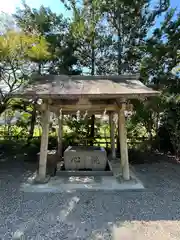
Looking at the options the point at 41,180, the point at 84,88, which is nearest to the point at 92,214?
the point at 41,180

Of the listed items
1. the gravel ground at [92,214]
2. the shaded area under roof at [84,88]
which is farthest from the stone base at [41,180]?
the shaded area under roof at [84,88]

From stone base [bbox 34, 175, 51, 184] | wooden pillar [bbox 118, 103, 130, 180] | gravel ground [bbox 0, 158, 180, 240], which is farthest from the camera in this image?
wooden pillar [bbox 118, 103, 130, 180]

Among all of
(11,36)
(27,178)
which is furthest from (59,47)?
(27,178)

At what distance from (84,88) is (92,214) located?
10.2 ft

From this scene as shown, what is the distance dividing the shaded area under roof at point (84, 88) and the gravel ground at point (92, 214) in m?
2.42

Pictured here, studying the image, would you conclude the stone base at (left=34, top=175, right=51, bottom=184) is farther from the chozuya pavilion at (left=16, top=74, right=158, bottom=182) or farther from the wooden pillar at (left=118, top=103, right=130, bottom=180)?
the wooden pillar at (left=118, top=103, right=130, bottom=180)

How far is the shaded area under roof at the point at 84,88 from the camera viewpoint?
4621 millimetres

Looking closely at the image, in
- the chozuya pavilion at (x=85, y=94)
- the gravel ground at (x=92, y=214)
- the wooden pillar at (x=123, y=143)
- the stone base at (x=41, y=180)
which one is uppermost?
the chozuya pavilion at (x=85, y=94)

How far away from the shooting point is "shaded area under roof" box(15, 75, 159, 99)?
462 cm

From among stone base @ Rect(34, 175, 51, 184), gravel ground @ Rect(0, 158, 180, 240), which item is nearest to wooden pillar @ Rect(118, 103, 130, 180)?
gravel ground @ Rect(0, 158, 180, 240)

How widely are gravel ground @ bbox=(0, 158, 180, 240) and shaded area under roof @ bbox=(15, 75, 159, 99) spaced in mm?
2418

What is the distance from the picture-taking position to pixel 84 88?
5.23 m

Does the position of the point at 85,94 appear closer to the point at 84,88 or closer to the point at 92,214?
the point at 84,88

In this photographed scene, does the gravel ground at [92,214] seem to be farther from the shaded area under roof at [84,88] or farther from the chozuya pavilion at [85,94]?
the shaded area under roof at [84,88]
